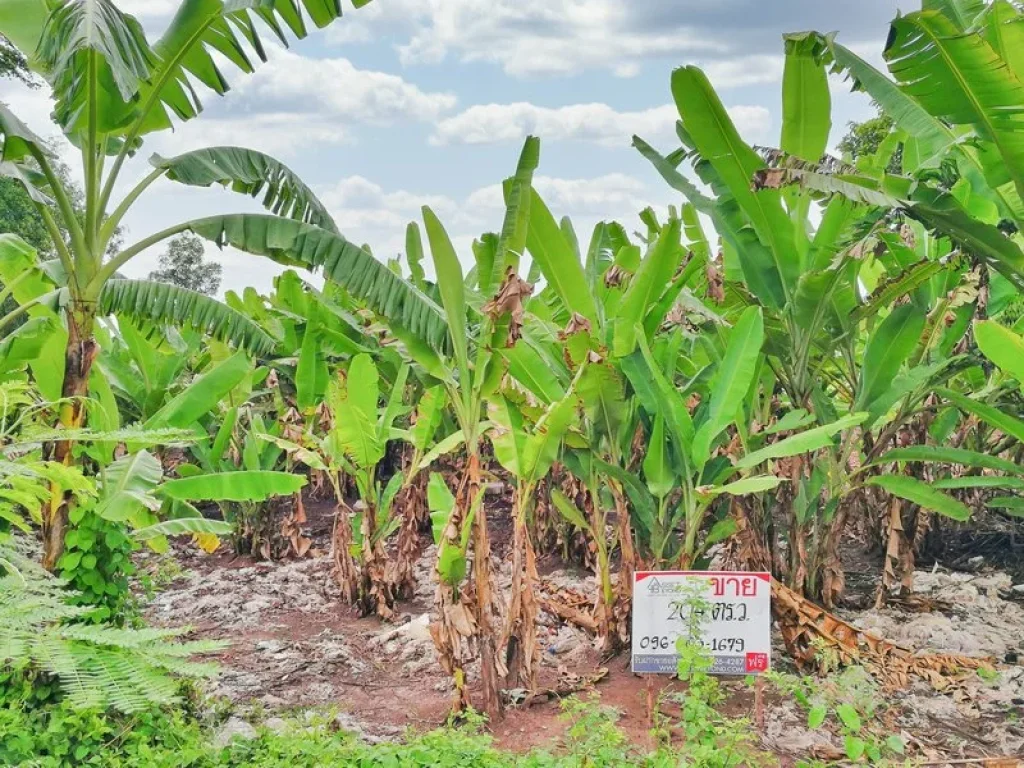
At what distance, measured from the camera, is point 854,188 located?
3.63 m

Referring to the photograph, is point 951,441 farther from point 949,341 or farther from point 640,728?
point 640,728

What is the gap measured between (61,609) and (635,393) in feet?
8.63

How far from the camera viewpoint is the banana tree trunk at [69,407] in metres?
3.85

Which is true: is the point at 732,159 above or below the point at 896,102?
below

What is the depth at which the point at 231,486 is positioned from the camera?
4.29 metres

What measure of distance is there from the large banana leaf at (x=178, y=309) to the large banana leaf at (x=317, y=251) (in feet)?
1.82

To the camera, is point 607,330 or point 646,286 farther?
point 607,330

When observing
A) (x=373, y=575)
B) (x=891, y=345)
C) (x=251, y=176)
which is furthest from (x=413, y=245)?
(x=891, y=345)

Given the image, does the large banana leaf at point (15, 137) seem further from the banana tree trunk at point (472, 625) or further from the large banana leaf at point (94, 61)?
the banana tree trunk at point (472, 625)

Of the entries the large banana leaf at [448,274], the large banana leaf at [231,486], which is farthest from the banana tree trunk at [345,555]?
the large banana leaf at [448,274]

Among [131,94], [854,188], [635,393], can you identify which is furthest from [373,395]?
[854,188]

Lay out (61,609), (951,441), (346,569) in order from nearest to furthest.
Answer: (61,609)
(346,569)
(951,441)

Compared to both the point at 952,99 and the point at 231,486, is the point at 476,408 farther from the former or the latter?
the point at 952,99

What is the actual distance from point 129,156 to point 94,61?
122 cm
